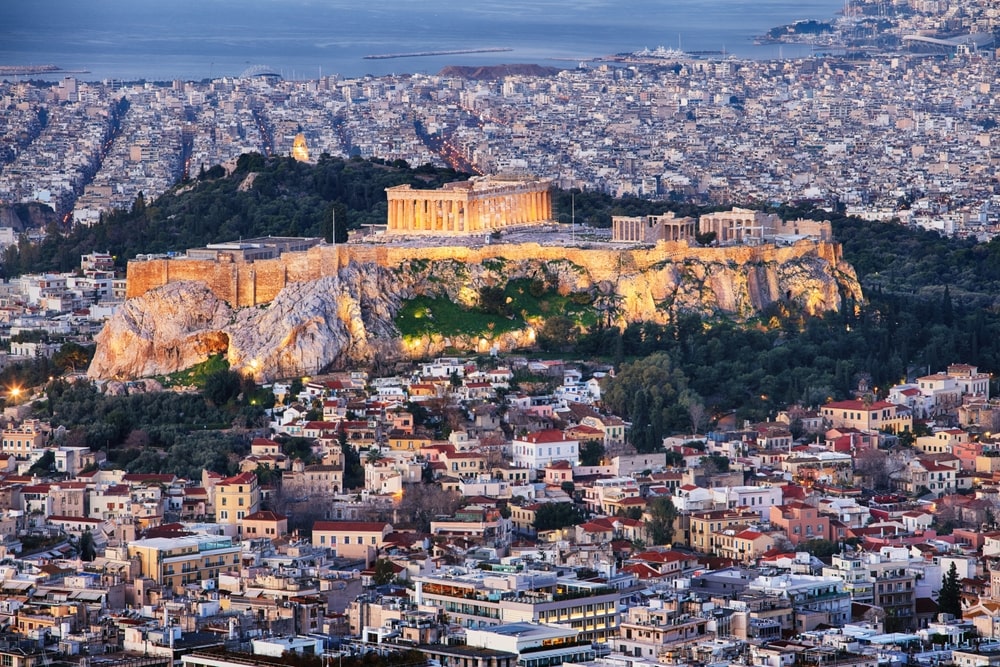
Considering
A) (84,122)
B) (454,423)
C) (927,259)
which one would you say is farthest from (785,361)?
(84,122)

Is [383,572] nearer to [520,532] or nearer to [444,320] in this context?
[520,532]

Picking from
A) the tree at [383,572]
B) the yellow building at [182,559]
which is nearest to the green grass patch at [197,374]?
the yellow building at [182,559]

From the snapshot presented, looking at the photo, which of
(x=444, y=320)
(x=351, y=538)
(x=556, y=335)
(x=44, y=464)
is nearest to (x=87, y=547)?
(x=351, y=538)

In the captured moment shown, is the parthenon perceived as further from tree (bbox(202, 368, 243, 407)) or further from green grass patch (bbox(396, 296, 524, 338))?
tree (bbox(202, 368, 243, 407))

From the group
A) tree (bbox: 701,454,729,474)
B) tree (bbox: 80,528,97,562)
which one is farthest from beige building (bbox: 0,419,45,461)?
tree (bbox: 701,454,729,474)

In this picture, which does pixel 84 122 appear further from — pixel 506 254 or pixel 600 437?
pixel 600 437

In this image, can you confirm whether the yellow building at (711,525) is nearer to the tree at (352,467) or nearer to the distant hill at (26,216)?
the tree at (352,467)
